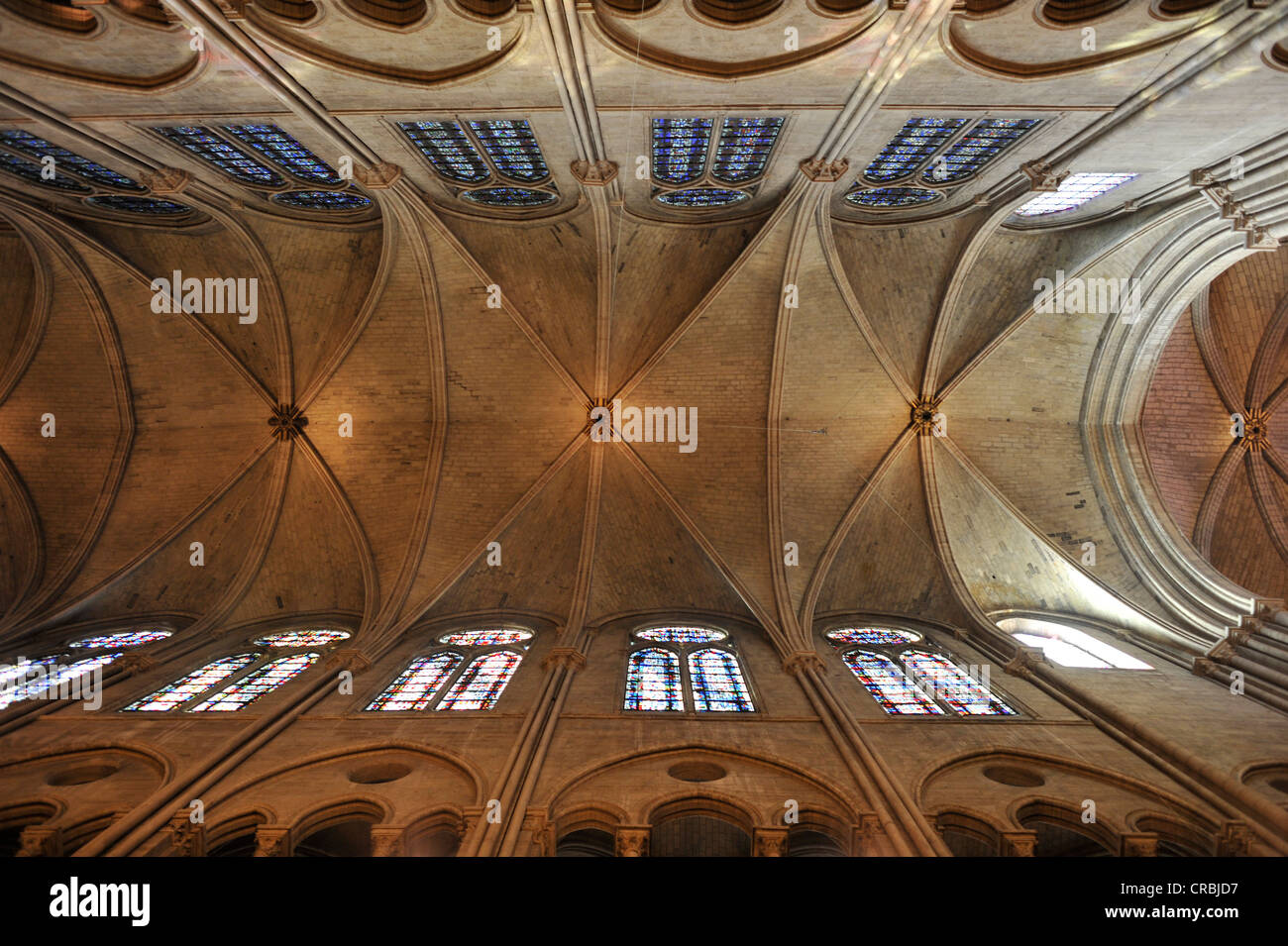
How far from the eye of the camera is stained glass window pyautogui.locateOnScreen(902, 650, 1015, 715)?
10391 millimetres

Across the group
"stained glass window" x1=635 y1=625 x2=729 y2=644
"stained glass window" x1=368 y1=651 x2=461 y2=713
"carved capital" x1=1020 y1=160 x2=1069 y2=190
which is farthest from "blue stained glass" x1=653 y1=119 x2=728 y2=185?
"stained glass window" x1=368 y1=651 x2=461 y2=713

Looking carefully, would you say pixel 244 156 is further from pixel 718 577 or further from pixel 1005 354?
pixel 1005 354

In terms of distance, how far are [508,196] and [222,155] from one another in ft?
15.0

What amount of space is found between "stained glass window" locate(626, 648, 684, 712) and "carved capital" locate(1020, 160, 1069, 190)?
9.85 m

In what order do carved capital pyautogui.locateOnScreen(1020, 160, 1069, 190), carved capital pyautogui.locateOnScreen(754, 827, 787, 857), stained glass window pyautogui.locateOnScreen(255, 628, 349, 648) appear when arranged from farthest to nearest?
stained glass window pyautogui.locateOnScreen(255, 628, 349, 648), carved capital pyautogui.locateOnScreen(1020, 160, 1069, 190), carved capital pyautogui.locateOnScreen(754, 827, 787, 857)

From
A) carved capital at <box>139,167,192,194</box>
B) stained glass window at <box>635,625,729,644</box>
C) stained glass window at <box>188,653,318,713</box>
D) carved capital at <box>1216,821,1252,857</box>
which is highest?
carved capital at <box>139,167,192,194</box>

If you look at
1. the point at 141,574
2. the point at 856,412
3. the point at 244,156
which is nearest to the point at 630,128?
the point at 244,156

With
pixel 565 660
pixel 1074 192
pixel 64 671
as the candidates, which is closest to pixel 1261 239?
pixel 1074 192

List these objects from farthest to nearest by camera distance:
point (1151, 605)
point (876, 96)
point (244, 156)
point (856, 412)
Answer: point (856, 412) → point (1151, 605) → point (244, 156) → point (876, 96)

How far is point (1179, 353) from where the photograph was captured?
14.6 metres

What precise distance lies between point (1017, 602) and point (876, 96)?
11929 mm

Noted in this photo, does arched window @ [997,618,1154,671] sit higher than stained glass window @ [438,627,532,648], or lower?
lower

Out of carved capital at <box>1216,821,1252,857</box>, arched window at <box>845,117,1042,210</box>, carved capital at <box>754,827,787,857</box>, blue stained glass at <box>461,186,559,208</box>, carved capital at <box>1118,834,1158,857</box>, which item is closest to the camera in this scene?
carved capital at <box>1216,821,1252,857</box>

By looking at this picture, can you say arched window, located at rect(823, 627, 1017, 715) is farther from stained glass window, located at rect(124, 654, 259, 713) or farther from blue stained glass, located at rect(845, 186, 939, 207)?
stained glass window, located at rect(124, 654, 259, 713)
